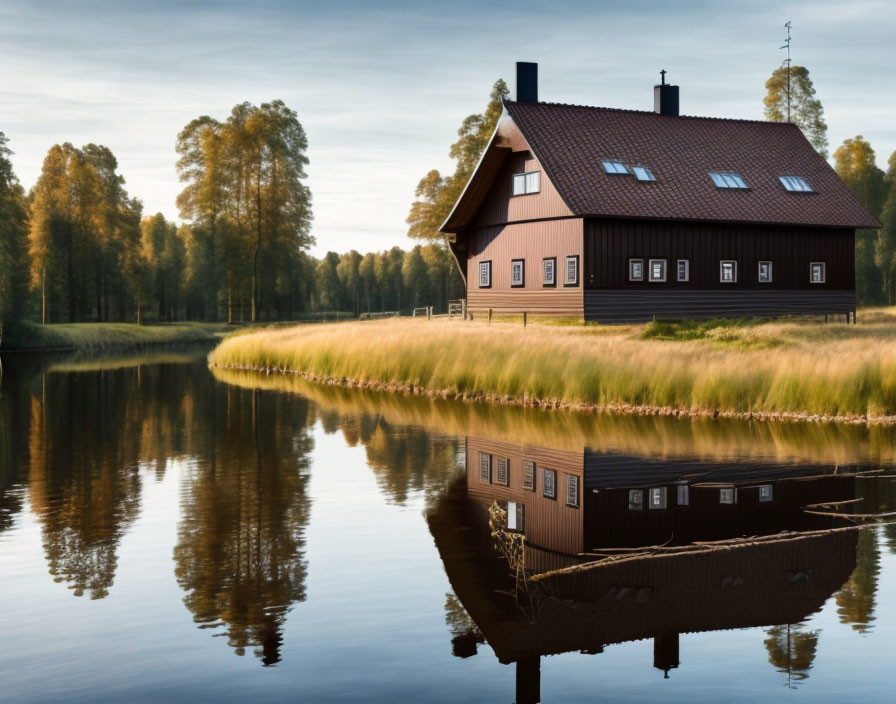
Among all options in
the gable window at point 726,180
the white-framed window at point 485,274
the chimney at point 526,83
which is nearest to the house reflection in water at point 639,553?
the gable window at point 726,180

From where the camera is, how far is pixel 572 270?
1538 inches

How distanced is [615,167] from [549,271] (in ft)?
15.8

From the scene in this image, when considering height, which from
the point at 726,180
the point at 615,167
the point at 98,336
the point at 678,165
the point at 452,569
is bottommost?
the point at 452,569

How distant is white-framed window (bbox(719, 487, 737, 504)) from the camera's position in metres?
13.4

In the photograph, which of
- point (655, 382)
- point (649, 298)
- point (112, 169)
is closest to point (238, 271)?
point (112, 169)

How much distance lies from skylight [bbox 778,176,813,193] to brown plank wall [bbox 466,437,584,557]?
28.7m

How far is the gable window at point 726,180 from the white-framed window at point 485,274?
10090mm

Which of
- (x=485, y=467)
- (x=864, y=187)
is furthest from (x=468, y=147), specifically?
(x=485, y=467)

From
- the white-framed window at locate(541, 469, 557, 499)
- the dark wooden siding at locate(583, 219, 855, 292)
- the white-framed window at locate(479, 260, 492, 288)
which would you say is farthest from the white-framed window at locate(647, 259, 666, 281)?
the white-framed window at locate(541, 469, 557, 499)

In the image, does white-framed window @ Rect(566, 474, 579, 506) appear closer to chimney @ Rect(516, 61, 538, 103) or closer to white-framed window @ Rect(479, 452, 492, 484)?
white-framed window @ Rect(479, 452, 492, 484)

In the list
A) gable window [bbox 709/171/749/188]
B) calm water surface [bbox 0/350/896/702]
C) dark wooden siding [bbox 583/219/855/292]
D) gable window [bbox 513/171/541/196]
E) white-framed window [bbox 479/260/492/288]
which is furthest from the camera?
white-framed window [bbox 479/260/492/288]

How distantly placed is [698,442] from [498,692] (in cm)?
1197

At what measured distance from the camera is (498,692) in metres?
7.22

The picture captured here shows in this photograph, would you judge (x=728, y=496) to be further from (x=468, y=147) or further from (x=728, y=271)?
(x=468, y=147)
